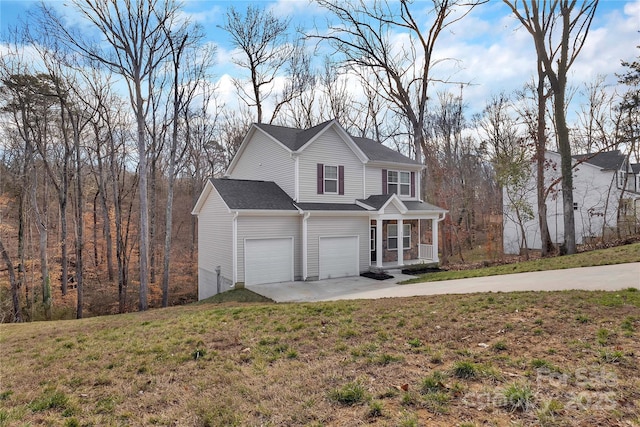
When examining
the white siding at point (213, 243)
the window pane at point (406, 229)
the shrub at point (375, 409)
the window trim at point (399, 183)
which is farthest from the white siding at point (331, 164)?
the shrub at point (375, 409)

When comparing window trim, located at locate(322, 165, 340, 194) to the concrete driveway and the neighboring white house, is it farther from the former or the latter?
the neighboring white house

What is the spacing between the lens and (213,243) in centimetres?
1470

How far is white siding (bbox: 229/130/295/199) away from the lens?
14797mm

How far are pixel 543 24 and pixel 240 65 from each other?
56.0 feet

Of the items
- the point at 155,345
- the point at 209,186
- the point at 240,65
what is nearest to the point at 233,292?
the point at 209,186

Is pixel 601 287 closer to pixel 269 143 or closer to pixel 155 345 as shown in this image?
pixel 155 345

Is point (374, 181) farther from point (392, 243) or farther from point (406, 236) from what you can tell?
point (406, 236)

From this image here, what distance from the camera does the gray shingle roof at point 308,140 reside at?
1508 cm

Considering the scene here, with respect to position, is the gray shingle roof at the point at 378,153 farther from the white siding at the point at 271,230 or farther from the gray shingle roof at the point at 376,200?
the white siding at the point at 271,230

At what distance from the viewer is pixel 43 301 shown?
1662cm

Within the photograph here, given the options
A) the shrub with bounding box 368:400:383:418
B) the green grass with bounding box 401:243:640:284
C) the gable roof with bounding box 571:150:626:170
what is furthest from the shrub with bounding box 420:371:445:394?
the gable roof with bounding box 571:150:626:170

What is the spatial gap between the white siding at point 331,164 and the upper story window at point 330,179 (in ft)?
0.56

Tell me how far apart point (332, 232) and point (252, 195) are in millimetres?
3676

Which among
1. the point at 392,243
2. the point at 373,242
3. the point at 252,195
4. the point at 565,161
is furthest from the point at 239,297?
the point at 565,161
